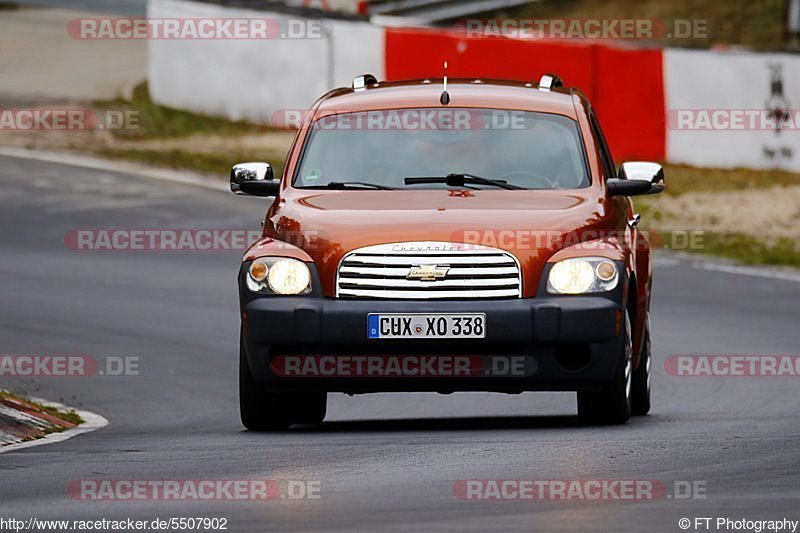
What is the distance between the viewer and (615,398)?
1091 centimetres

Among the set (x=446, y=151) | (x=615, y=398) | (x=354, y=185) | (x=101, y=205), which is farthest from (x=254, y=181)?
(x=101, y=205)

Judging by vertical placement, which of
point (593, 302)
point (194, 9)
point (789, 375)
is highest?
point (194, 9)

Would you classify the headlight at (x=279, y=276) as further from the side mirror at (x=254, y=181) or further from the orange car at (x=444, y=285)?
the side mirror at (x=254, y=181)

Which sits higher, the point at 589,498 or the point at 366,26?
the point at 366,26

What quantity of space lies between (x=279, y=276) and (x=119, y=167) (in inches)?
651

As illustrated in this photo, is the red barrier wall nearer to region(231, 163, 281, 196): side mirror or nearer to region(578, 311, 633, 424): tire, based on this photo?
region(231, 163, 281, 196): side mirror

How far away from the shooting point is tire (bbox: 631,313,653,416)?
11875 millimetres

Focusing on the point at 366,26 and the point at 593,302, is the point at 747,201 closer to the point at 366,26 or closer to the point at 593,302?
the point at 366,26

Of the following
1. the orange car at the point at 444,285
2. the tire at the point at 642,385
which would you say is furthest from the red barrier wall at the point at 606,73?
the orange car at the point at 444,285

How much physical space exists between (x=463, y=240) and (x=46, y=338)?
610 cm

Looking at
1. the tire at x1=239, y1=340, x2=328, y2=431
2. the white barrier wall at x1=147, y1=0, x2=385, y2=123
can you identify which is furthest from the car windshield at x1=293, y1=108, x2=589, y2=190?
the white barrier wall at x1=147, y1=0, x2=385, y2=123

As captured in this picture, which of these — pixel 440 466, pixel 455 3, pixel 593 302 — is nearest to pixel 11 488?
pixel 440 466

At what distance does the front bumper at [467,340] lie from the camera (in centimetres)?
1041

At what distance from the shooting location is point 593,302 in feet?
34.4
